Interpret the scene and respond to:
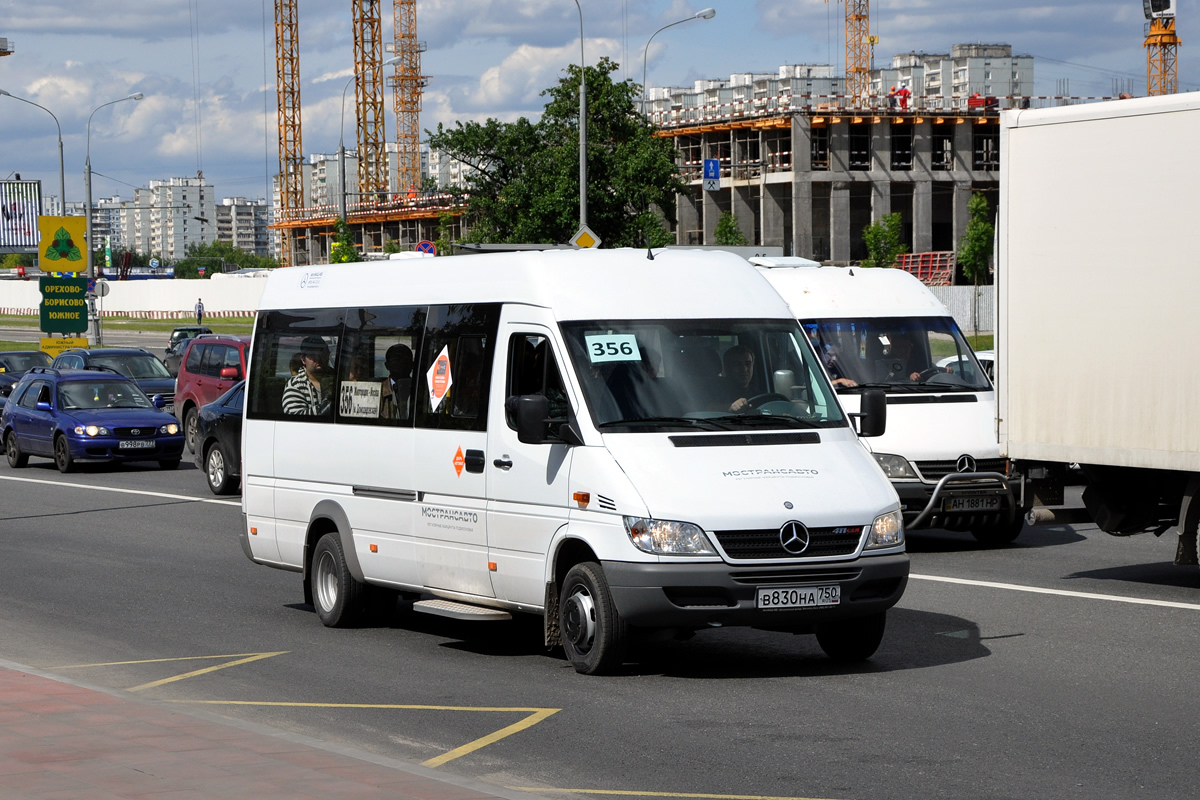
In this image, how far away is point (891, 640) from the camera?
33.0 feet

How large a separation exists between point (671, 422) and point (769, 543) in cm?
91

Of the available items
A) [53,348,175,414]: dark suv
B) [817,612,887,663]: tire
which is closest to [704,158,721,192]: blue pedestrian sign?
[53,348,175,414]: dark suv

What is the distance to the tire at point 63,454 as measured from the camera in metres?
26.2

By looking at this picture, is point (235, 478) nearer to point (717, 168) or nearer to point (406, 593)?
point (406, 593)

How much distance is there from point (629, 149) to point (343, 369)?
35.8 m

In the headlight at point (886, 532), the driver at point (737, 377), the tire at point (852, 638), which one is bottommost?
the tire at point (852, 638)

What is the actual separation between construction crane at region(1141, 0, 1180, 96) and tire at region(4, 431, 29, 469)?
108074 mm

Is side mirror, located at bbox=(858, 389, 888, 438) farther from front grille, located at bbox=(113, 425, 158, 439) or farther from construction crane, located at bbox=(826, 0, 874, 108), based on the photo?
construction crane, located at bbox=(826, 0, 874, 108)

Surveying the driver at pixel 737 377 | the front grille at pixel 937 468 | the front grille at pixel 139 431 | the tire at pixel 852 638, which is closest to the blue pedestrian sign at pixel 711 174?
the front grille at pixel 139 431

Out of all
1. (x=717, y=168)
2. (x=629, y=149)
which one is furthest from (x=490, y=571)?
(x=717, y=168)

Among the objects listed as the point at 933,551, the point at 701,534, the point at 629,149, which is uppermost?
the point at 629,149

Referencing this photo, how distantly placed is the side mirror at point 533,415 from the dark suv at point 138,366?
26.2 meters

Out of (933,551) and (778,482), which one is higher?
(778,482)

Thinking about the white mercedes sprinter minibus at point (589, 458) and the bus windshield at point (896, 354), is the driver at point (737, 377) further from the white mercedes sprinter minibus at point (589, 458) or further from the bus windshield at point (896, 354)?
the bus windshield at point (896, 354)
